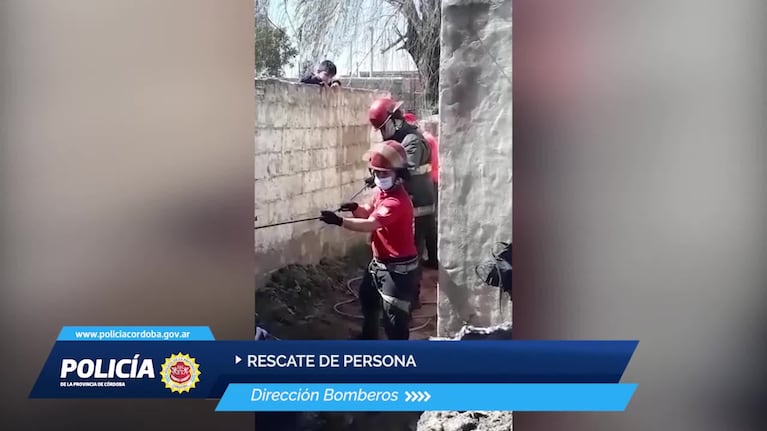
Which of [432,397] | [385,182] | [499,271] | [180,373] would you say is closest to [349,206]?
[385,182]

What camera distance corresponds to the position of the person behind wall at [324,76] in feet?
6.62

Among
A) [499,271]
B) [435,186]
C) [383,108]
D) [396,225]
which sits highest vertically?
[383,108]

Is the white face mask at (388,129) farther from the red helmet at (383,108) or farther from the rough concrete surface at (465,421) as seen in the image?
the rough concrete surface at (465,421)

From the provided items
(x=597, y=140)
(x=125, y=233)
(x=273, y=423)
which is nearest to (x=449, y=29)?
(x=597, y=140)

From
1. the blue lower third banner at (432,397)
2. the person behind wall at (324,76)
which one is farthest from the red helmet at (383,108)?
the blue lower third banner at (432,397)

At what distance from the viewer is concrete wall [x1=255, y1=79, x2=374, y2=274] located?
201 centimetres

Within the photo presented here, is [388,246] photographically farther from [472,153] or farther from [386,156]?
[472,153]

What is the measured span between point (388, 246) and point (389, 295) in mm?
156

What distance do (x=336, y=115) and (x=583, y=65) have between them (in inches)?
31.1

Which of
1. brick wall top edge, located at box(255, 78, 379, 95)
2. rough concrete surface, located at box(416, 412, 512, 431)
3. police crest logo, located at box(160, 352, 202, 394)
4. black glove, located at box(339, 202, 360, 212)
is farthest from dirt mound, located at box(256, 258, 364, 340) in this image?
brick wall top edge, located at box(255, 78, 379, 95)

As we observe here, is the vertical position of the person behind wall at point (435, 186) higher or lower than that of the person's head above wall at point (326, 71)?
lower

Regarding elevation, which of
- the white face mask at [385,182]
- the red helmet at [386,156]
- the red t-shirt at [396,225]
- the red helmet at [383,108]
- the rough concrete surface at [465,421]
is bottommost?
the rough concrete surface at [465,421]

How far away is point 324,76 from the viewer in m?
2.02

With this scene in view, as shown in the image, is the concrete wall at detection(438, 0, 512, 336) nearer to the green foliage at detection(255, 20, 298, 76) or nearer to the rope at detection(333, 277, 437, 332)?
the rope at detection(333, 277, 437, 332)
